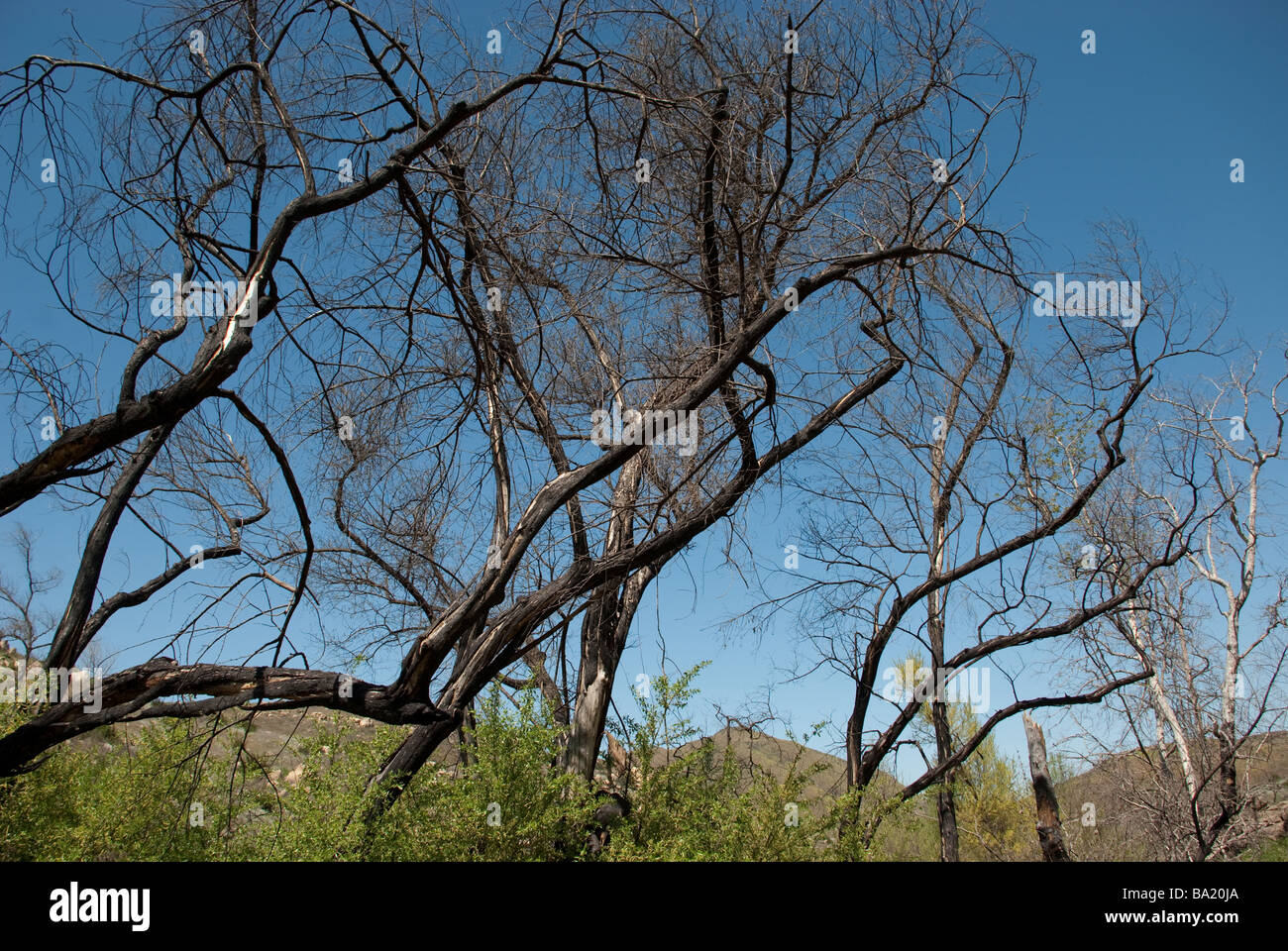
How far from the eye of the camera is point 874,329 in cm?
656

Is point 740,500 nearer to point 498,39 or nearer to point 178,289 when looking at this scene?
point 498,39

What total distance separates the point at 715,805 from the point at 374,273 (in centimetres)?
398

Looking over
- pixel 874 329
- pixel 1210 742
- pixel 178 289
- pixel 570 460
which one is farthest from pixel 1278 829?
pixel 178 289
